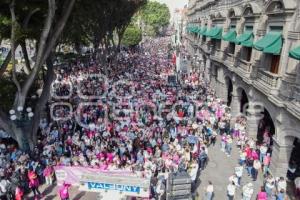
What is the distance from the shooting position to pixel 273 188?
53.1ft

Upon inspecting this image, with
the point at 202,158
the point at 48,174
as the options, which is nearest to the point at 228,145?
the point at 202,158

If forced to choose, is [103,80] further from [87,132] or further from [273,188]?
[273,188]

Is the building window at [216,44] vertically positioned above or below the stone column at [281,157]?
above

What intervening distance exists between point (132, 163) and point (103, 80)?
1994cm

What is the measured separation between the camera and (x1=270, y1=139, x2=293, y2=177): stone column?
17562mm

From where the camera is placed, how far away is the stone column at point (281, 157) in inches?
691

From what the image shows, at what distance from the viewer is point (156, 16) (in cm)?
14800

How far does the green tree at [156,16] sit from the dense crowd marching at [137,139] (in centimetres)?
11201

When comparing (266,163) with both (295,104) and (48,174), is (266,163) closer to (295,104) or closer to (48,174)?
(295,104)

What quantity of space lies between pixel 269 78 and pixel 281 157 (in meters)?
4.62

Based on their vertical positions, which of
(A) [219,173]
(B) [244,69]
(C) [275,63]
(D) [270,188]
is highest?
(C) [275,63]

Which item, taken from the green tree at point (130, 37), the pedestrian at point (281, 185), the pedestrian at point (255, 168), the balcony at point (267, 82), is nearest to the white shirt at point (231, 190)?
the pedestrian at point (281, 185)

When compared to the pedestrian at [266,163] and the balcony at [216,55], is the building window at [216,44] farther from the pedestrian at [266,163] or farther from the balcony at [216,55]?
the pedestrian at [266,163]

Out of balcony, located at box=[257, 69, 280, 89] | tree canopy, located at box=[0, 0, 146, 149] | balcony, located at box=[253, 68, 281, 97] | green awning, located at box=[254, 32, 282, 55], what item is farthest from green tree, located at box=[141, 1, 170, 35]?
green awning, located at box=[254, 32, 282, 55]
